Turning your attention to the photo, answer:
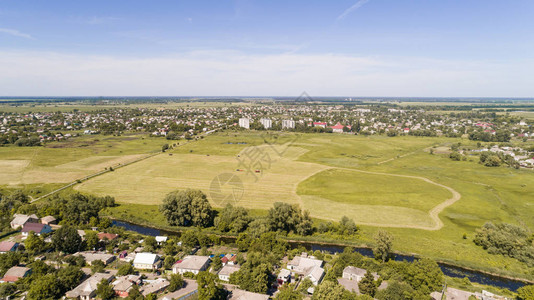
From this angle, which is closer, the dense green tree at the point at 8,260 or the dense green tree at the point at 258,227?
the dense green tree at the point at 8,260

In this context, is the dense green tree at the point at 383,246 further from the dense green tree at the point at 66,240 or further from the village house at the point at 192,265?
the dense green tree at the point at 66,240

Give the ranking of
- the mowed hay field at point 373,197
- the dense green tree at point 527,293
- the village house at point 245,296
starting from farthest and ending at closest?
the mowed hay field at point 373,197
the dense green tree at point 527,293
the village house at point 245,296

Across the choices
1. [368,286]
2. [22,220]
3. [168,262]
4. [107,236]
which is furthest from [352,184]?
[22,220]

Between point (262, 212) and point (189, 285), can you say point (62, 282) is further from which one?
point (262, 212)

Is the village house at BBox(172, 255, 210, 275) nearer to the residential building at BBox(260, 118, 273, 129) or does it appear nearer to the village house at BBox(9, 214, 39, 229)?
the village house at BBox(9, 214, 39, 229)

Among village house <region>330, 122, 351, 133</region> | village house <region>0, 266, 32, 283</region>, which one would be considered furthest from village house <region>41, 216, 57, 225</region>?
village house <region>330, 122, 351, 133</region>

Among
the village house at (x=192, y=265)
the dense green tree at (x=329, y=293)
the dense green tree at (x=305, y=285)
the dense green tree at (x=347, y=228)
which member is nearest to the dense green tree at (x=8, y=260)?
the village house at (x=192, y=265)
